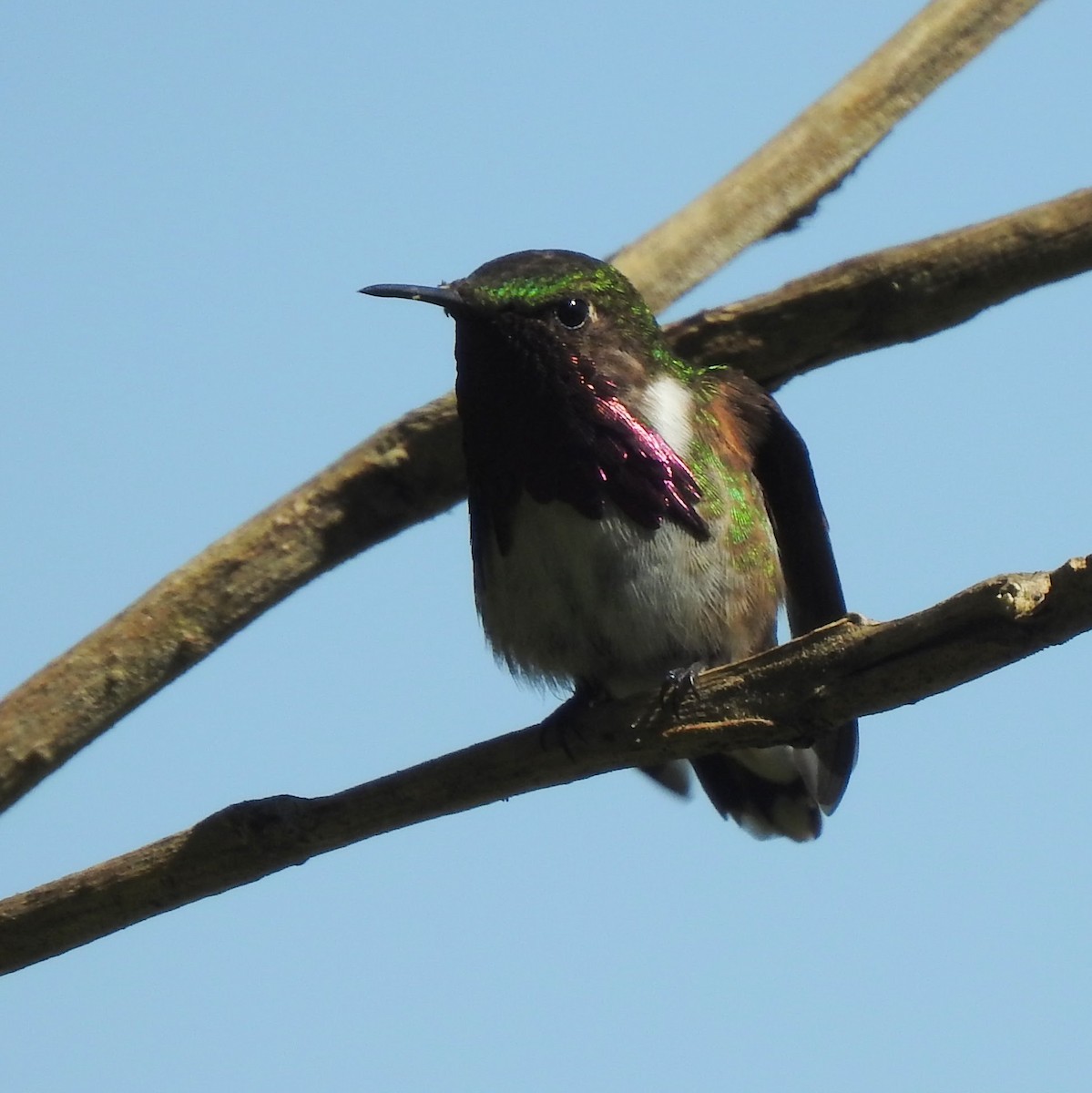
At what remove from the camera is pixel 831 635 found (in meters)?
3.29

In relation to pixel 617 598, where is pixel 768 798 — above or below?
below

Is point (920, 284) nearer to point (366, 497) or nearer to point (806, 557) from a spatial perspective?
point (806, 557)

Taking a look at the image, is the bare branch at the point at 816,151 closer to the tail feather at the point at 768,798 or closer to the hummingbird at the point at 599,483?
the hummingbird at the point at 599,483

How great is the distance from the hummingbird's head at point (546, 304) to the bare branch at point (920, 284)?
41 cm

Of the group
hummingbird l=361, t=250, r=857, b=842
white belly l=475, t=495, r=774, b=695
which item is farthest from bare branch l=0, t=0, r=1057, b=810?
white belly l=475, t=495, r=774, b=695

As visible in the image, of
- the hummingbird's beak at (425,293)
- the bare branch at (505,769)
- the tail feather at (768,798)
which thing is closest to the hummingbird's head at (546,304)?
the hummingbird's beak at (425,293)

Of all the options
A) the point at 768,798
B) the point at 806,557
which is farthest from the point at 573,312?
the point at 768,798

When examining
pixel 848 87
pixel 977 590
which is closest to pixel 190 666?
pixel 977 590

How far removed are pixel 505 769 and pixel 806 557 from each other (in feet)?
6.70

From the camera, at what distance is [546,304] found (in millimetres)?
4688

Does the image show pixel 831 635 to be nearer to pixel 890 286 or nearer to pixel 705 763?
pixel 890 286

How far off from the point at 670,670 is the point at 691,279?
3.93 feet

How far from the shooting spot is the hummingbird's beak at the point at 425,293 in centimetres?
461

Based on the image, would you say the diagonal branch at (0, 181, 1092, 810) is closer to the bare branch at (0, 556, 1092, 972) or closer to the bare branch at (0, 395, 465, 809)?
the bare branch at (0, 395, 465, 809)
